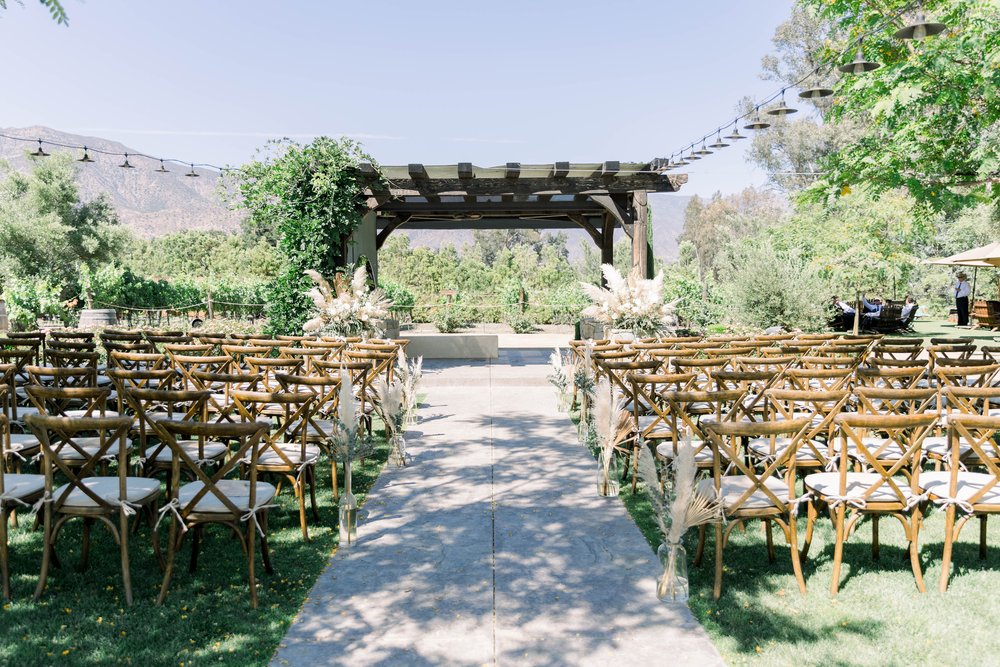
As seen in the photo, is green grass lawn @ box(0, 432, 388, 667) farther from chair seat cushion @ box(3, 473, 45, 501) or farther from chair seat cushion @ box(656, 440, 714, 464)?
chair seat cushion @ box(656, 440, 714, 464)

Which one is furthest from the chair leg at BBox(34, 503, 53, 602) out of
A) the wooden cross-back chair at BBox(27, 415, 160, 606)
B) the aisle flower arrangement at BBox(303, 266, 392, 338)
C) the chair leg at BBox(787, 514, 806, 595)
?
the aisle flower arrangement at BBox(303, 266, 392, 338)

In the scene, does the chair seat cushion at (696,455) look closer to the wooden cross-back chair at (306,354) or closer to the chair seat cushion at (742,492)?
the chair seat cushion at (742,492)

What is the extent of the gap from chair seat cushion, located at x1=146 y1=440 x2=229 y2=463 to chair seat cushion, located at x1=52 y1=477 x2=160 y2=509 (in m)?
0.43

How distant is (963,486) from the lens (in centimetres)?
361

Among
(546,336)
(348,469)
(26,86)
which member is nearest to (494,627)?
(348,469)

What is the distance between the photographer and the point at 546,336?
67.3 ft

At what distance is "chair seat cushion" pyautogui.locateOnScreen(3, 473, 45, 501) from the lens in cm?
339

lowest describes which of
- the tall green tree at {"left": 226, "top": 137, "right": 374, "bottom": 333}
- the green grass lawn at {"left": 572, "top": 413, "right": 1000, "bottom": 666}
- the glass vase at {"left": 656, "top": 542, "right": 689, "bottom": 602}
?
the green grass lawn at {"left": 572, "top": 413, "right": 1000, "bottom": 666}

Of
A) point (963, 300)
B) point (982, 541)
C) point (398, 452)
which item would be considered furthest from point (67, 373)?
point (963, 300)

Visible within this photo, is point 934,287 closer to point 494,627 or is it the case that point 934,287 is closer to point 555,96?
point 555,96

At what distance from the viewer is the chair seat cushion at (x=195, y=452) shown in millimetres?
4172

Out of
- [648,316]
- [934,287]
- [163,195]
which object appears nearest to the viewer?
[648,316]

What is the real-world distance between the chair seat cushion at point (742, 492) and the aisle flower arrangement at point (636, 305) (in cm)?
590

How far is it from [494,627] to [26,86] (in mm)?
6009
